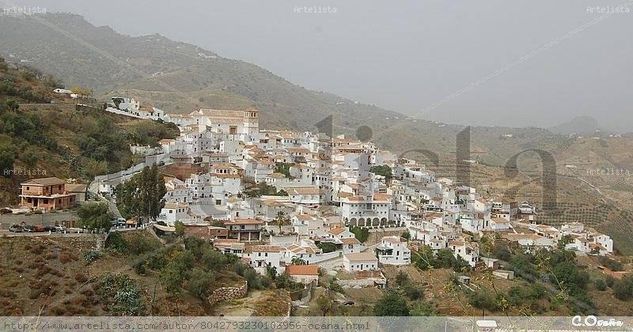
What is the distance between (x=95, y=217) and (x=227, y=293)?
2.47 metres

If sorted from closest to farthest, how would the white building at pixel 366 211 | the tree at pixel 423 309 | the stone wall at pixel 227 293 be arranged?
the stone wall at pixel 227 293 → the tree at pixel 423 309 → the white building at pixel 366 211

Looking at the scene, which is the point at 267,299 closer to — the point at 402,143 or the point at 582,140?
the point at 402,143

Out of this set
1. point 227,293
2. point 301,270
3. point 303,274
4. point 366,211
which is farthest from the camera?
point 366,211

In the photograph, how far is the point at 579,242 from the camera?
16.2 m

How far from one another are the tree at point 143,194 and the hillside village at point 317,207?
443 mm

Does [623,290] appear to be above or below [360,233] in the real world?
below

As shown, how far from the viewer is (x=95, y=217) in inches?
386

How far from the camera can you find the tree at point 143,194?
11586 millimetres

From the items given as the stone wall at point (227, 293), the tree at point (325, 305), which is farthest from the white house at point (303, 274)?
the stone wall at point (227, 293)

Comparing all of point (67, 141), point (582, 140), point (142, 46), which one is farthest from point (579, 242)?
point (142, 46)

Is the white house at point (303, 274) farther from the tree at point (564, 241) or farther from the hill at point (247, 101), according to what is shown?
the tree at point (564, 241)

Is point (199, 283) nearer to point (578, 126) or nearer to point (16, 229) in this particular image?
point (16, 229)

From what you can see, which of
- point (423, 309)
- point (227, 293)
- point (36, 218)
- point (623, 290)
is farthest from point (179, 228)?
point (623, 290)

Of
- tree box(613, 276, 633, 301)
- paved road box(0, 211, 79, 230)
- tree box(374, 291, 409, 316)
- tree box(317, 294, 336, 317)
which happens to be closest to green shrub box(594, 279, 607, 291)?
tree box(613, 276, 633, 301)
